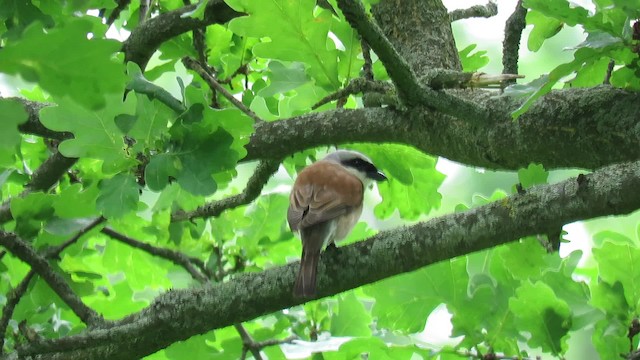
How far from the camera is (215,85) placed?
3.21 metres

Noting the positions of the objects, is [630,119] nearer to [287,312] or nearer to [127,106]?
[127,106]

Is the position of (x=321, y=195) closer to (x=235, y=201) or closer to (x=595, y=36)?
(x=235, y=201)

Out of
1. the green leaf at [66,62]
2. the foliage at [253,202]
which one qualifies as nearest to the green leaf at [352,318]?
the foliage at [253,202]

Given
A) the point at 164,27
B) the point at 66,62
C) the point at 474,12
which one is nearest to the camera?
the point at 66,62

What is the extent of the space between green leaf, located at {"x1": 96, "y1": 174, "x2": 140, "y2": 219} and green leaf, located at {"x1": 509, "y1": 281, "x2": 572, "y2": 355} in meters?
1.17

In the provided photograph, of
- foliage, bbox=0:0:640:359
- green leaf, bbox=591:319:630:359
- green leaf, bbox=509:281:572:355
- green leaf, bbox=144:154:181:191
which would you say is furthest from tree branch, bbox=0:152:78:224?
green leaf, bbox=591:319:630:359

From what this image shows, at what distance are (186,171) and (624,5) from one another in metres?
1.20

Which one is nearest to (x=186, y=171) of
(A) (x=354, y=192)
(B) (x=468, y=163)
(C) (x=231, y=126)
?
(C) (x=231, y=126)

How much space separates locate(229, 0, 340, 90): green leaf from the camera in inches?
111

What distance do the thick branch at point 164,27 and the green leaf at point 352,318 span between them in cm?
123

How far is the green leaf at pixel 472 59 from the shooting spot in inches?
139

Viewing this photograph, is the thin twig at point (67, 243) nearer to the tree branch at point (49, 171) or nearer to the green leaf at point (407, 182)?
the tree branch at point (49, 171)

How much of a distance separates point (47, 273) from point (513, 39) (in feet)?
5.70

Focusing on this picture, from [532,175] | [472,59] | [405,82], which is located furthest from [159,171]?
[472,59]
